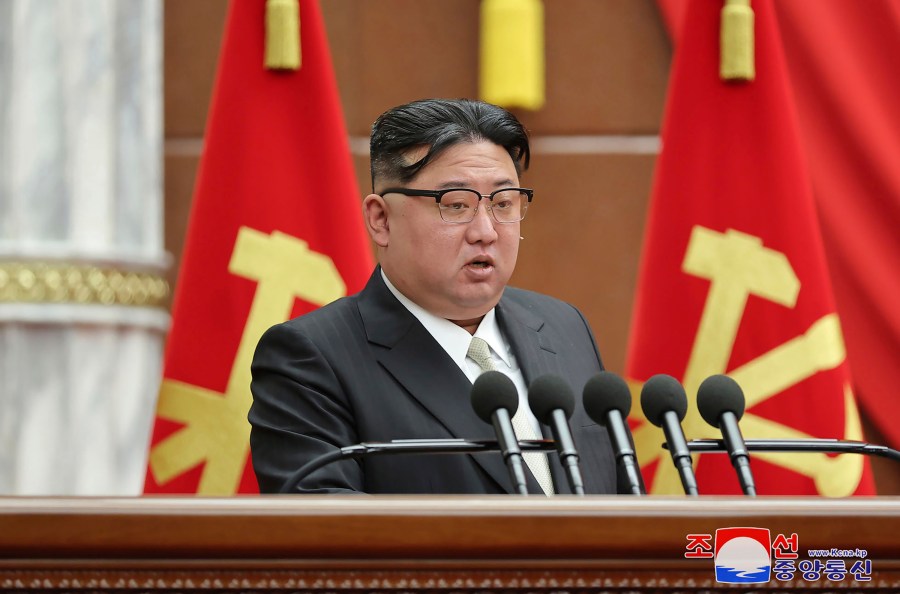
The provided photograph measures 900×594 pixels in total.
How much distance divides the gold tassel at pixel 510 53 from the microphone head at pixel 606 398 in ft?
7.45

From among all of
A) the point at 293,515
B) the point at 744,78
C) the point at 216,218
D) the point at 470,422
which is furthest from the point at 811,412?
the point at 293,515

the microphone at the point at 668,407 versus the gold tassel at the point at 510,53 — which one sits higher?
the gold tassel at the point at 510,53

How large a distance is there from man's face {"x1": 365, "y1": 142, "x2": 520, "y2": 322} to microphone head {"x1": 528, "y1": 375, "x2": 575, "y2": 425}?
0.52 meters

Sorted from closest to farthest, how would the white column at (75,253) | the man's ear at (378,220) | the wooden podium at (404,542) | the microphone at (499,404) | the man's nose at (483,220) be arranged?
the wooden podium at (404,542)
the microphone at (499,404)
the man's nose at (483,220)
the man's ear at (378,220)
the white column at (75,253)

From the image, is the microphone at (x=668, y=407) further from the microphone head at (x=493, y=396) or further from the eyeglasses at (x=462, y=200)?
the eyeglasses at (x=462, y=200)

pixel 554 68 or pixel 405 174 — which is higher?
pixel 554 68

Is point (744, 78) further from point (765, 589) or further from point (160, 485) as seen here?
point (765, 589)


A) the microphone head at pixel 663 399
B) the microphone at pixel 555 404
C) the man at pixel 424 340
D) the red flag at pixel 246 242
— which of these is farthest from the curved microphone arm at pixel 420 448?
the red flag at pixel 246 242

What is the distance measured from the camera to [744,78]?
3170 millimetres

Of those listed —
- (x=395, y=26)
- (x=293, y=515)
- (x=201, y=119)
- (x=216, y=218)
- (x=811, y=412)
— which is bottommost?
(x=811, y=412)

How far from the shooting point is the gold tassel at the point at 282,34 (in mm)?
3139

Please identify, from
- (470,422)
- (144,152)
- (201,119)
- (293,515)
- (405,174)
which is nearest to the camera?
(293,515)

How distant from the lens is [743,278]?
3123 mm

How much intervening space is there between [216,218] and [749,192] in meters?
1.43
